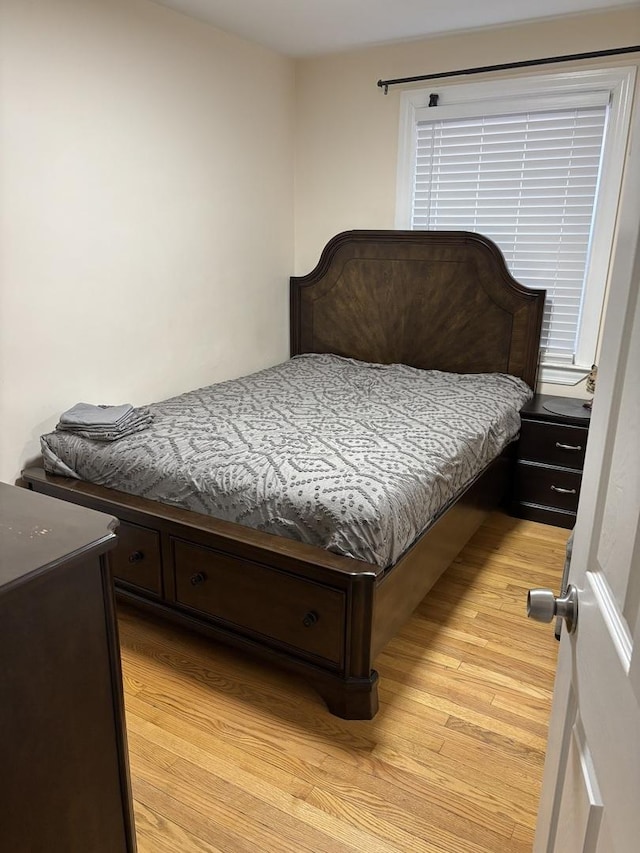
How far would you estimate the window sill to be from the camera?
11.7 ft

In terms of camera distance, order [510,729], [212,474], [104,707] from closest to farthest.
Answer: [104,707] < [510,729] < [212,474]

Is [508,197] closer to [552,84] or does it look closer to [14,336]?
[552,84]

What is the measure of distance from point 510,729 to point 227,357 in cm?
256

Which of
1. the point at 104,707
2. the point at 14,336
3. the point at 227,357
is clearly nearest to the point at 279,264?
the point at 227,357

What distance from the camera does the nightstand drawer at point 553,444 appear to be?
3.18 metres

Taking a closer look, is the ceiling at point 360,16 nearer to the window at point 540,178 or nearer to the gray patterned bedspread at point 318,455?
the window at point 540,178

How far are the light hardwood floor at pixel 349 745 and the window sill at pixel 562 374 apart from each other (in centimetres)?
162

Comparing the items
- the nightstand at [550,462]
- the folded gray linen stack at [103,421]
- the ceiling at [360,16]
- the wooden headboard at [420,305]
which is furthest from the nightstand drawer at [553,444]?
the ceiling at [360,16]

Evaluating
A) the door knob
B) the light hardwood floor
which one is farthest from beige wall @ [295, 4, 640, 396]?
the door knob

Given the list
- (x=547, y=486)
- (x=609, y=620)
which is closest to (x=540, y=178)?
(x=547, y=486)

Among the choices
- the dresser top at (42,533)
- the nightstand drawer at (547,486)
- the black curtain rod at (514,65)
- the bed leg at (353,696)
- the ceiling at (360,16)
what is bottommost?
the bed leg at (353,696)

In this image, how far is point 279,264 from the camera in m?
4.14

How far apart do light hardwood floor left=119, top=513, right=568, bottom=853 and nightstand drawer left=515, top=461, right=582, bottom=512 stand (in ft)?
3.15

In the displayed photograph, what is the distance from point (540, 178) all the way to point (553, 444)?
1.48 m
